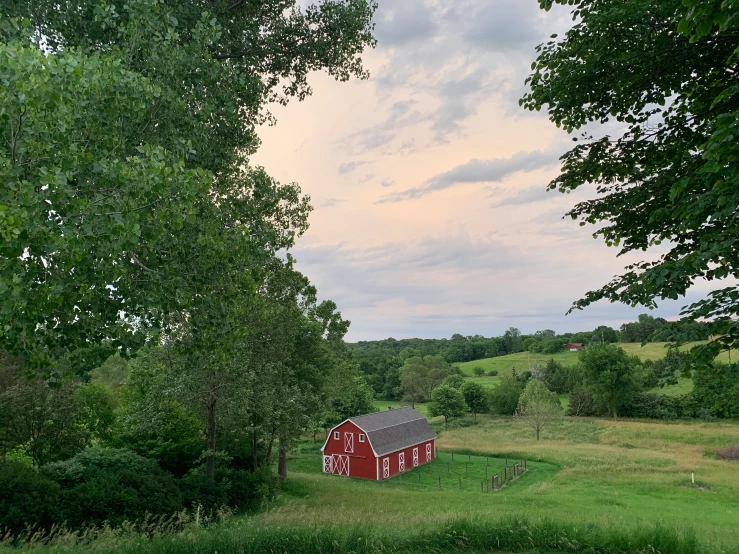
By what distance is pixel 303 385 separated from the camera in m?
24.7

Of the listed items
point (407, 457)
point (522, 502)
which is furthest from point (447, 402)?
point (522, 502)

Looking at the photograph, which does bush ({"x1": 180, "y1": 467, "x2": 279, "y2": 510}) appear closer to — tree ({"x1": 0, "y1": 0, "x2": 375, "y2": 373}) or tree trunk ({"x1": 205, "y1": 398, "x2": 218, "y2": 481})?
tree trunk ({"x1": 205, "y1": 398, "x2": 218, "y2": 481})

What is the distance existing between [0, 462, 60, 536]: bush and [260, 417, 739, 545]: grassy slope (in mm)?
6397

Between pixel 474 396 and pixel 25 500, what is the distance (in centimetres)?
6524

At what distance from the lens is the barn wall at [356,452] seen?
1460 inches

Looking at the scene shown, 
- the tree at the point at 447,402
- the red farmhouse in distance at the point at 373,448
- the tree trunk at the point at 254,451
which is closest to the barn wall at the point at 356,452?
the red farmhouse in distance at the point at 373,448

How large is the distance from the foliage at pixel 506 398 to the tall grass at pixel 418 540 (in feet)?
221

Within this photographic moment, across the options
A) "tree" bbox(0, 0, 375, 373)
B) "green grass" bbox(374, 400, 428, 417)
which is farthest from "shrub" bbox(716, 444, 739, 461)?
"green grass" bbox(374, 400, 428, 417)

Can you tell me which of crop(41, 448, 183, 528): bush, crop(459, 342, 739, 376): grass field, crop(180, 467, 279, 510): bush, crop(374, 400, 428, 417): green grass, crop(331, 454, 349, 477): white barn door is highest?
crop(459, 342, 739, 376): grass field

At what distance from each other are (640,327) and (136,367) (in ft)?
366

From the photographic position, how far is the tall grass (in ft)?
26.9

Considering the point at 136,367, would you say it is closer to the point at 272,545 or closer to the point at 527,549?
the point at 272,545

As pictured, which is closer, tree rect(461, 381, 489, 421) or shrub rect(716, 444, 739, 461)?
shrub rect(716, 444, 739, 461)

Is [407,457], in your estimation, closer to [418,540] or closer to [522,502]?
[522,502]
